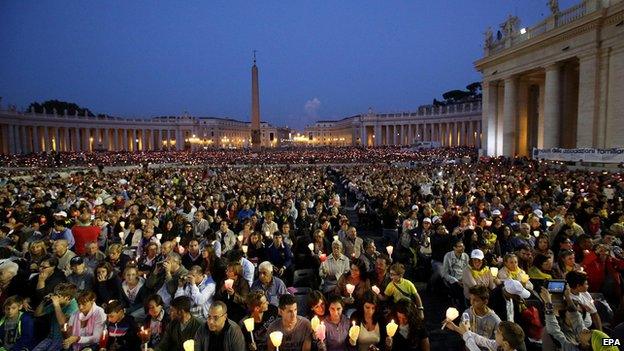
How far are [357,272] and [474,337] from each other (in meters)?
2.01

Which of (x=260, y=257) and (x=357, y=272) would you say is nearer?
(x=357, y=272)

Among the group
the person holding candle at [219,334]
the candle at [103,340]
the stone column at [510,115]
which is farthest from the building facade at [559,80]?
the candle at [103,340]

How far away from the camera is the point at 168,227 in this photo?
9.97 metres

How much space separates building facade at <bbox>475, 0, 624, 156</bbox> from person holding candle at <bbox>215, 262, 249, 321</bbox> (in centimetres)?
2703

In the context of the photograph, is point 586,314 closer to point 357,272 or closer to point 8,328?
point 357,272

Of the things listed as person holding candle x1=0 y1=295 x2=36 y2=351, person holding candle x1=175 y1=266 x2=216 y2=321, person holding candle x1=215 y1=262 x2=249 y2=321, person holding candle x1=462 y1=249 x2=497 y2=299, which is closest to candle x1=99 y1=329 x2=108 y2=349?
person holding candle x1=0 y1=295 x2=36 y2=351

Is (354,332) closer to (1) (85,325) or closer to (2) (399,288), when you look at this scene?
(2) (399,288)

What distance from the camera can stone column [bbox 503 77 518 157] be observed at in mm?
36375

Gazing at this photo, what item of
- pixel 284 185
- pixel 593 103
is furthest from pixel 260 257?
pixel 593 103

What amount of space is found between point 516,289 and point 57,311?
230 inches

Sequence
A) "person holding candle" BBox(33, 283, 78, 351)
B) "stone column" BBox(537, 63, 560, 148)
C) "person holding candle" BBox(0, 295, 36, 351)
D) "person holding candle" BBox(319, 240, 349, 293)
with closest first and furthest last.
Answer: "person holding candle" BBox(0, 295, 36, 351) < "person holding candle" BBox(33, 283, 78, 351) < "person holding candle" BBox(319, 240, 349, 293) < "stone column" BBox(537, 63, 560, 148)

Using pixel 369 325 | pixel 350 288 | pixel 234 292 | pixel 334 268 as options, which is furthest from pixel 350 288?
pixel 234 292

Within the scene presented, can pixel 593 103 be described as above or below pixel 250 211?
above

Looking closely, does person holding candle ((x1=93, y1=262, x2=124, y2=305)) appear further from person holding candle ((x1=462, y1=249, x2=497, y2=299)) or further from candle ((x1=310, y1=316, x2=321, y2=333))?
person holding candle ((x1=462, y1=249, x2=497, y2=299))
